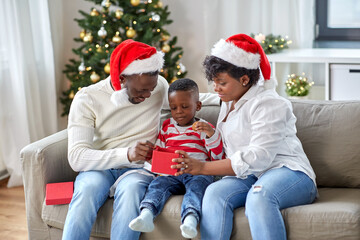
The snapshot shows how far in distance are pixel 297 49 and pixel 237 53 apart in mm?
2129

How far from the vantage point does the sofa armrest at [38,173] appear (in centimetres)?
224

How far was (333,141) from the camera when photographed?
2293 millimetres

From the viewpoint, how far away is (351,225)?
1875 millimetres

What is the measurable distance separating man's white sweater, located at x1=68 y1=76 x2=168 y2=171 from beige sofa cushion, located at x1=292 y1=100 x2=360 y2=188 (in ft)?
2.29

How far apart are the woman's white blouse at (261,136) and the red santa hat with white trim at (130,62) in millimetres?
417

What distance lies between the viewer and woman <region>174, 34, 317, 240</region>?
1.92 metres

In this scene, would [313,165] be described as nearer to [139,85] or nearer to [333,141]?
[333,141]

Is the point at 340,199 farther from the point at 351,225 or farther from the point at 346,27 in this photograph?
the point at 346,27

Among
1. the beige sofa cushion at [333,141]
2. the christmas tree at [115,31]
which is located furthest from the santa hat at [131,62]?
the christmas tree at [115,31]

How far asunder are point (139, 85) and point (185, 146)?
1.10 ft

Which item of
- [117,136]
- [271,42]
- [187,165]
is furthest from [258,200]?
[271,42]

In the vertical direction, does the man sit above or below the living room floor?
above

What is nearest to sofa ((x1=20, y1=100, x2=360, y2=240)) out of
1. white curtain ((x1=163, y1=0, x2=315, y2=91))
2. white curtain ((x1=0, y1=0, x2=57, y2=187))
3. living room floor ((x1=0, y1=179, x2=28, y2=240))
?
living room floor ((x1=0, y1=179, x2=28, y2=240))

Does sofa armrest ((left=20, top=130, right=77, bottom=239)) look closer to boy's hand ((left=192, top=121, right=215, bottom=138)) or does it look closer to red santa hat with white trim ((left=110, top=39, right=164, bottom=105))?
red santa hat with white trim ((left=110, top=39, right=164, bottom=105))
